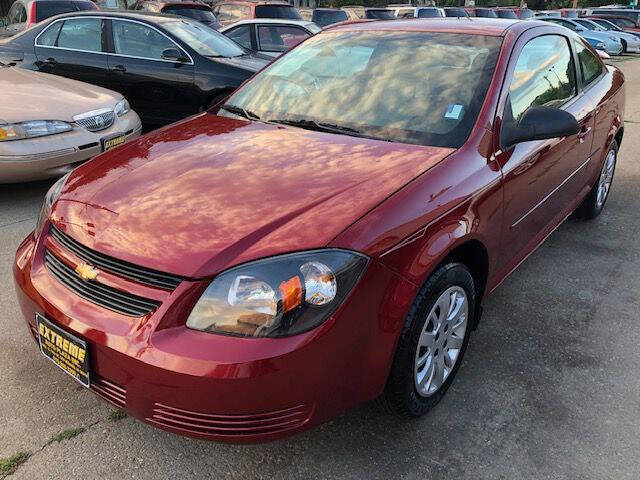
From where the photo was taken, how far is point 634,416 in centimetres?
243

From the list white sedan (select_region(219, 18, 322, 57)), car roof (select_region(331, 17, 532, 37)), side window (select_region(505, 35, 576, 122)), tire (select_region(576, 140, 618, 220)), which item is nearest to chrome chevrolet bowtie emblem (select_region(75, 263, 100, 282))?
side window (select_region(505, 35, 576, 122))

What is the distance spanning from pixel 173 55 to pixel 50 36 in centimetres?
172

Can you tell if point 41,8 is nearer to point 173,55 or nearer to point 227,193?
point 173,55

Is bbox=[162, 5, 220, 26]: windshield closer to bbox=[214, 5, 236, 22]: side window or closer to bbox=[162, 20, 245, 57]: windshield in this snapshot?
bbox=[214, 5, 236, 22]: side window

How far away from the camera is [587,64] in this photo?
4.04m

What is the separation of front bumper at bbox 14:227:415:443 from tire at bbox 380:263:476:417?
10 centimetres

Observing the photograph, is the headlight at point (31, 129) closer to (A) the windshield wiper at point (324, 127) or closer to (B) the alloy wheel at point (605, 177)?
(A) the windshield wiper at point (324, 127)

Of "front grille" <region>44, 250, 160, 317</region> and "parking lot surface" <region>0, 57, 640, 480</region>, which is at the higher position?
"front grille" <region>44, 250, 160, 317</region>

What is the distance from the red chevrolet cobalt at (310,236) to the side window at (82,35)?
14.0ft

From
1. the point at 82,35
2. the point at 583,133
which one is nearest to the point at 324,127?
the point at 583,133

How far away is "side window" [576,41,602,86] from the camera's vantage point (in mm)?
3888

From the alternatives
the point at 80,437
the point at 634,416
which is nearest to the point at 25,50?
the point at 80,437

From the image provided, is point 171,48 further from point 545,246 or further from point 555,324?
point 555,324

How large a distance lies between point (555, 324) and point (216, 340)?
6.94 ft
